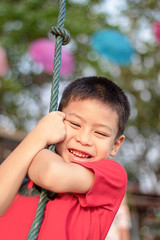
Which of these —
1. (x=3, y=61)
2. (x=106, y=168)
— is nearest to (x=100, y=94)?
(x=106, y=168)

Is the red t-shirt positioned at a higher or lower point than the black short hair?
lower

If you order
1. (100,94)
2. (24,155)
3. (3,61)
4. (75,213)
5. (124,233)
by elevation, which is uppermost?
(100,94)

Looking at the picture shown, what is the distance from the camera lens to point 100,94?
1401mm

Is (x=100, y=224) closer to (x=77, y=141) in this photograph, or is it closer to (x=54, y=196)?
(x=54, y=196)

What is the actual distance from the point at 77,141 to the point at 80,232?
30 centimetres

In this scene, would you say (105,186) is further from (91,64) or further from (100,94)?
(91,64)

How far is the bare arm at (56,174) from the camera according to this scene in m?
1.13

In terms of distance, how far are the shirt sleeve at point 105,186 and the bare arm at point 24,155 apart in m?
0.15

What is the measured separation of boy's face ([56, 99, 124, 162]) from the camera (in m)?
1.30

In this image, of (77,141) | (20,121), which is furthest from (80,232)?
(20,121)

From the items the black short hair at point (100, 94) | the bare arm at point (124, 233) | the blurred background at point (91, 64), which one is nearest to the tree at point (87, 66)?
the blurred background at point (91, 64)

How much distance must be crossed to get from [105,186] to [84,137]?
0.18 meters

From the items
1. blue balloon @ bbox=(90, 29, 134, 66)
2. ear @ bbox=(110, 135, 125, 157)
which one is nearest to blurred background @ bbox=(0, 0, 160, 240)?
blue balloon @ bbox=(90, 29, 134, 66)

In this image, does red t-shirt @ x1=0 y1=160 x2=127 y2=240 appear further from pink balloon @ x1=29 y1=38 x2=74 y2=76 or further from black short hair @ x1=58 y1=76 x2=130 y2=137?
pink balloon @ x1=29 y1=38 x2=74 y2=76
